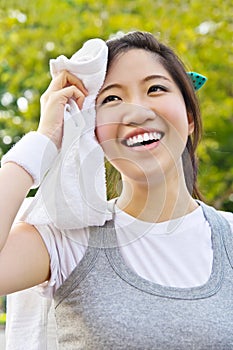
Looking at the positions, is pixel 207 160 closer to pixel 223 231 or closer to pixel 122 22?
pixel 122 22

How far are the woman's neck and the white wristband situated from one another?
18cm

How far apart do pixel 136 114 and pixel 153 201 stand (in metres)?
0.18

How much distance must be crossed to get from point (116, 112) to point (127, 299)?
314 mm

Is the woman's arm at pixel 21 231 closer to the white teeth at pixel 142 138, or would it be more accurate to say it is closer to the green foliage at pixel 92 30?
the white teeth at pixel 142 138

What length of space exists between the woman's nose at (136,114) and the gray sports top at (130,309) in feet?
0.64

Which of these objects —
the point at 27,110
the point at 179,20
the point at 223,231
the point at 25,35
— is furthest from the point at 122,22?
the point at 223,231

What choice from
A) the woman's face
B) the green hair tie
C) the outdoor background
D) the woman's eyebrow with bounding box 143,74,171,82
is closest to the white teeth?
the woman's face

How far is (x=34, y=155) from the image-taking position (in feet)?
3.30

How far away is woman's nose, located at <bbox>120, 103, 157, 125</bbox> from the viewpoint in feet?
3.45

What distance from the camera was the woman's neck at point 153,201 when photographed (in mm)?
1141

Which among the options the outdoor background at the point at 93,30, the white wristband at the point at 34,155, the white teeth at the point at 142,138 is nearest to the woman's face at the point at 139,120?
the white teeth at the point at 142,138

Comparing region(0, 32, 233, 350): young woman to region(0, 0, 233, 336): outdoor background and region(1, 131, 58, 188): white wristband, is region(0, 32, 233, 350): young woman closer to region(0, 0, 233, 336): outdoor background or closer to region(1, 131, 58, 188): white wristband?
region(1, 131, 58, 188): white wristband

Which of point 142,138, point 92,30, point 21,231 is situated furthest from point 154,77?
point 92,30

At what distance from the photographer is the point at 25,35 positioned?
13.3 ft
